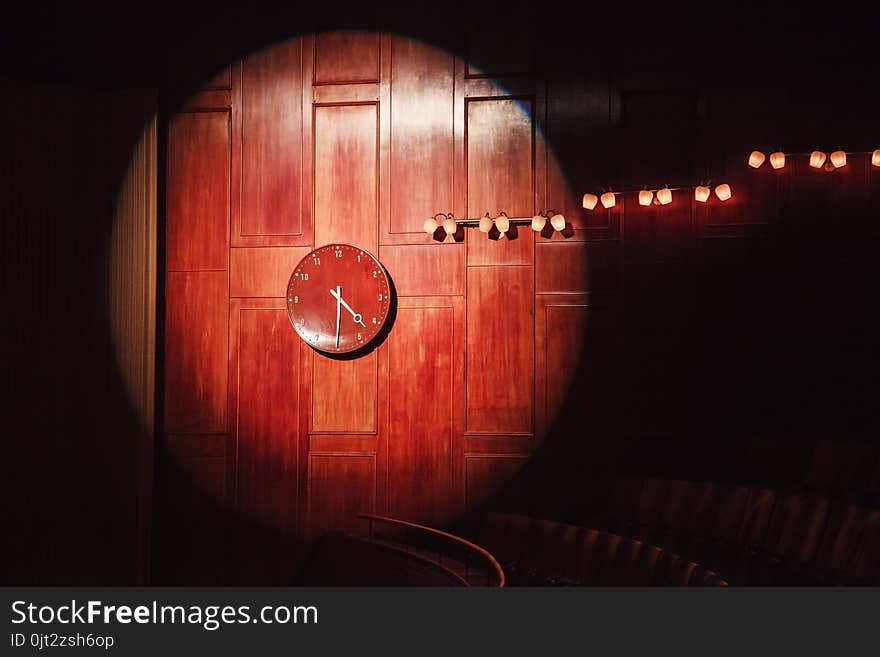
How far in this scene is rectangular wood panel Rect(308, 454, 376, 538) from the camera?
412cm

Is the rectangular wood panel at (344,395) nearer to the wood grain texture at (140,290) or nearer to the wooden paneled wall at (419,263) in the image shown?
the wooden paneled wall at (419,263)

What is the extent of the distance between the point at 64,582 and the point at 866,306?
4199mm

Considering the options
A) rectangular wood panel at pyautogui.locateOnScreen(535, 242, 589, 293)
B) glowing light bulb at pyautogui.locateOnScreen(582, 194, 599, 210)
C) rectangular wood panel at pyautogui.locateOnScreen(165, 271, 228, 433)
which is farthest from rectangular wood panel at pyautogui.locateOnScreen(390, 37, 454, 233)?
rectangular wood panel at pyautogui.locateOnScreen(165, 271, 228, 433)

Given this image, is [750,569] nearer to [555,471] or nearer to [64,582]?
[555,471]

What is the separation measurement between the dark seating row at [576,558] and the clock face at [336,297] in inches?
46.1

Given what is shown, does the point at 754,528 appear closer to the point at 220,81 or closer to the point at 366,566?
the point at 366,566

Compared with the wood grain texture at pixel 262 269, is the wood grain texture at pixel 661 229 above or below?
above

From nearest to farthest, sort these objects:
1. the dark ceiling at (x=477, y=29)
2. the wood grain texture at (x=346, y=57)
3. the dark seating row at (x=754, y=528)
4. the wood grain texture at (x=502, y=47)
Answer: the dark seating row at (x=754, y=528) → the dark ceiling at (x=477, y=29) → the wood grain texture at (x=502, y=47) → the wood grain texture at (x=346, y=57)

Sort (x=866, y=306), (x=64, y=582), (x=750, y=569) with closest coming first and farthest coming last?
1. (x=750, y=569)
2. (x=866, y=306)
3. (x=64, y=582)

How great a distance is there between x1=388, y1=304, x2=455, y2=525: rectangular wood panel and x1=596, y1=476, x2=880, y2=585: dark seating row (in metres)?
0.88

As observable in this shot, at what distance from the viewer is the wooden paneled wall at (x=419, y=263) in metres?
3.98

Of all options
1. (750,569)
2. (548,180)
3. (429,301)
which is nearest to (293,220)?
(429,301)

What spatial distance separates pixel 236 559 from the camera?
4.15 meters

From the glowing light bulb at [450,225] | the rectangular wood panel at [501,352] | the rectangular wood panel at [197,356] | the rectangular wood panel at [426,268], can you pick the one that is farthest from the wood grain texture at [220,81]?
the rectangular wood panel at [501,352]
